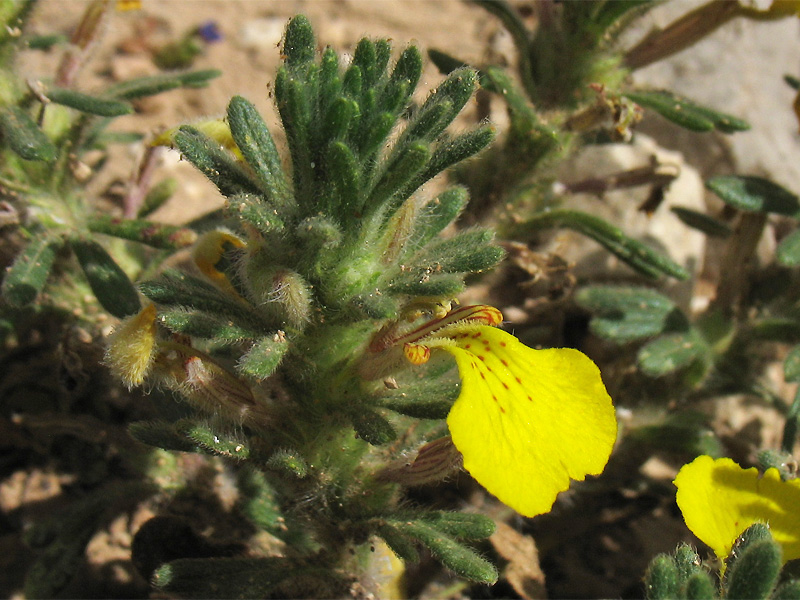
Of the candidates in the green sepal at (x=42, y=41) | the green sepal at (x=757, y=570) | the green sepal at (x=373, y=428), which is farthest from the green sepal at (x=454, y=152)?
the green sepal at (x=42, y=41)

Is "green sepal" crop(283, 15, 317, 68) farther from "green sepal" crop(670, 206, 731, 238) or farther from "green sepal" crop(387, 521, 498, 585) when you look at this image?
"green sepal" crop(670, 206, 731, 238)

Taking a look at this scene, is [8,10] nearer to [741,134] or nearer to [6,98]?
[6,98]

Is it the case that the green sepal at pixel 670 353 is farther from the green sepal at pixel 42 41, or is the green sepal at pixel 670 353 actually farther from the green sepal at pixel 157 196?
the green sepal at pixel 42 41

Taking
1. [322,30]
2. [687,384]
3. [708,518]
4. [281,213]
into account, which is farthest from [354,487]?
[322,30]

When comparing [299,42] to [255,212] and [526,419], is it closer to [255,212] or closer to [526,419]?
[255,212]

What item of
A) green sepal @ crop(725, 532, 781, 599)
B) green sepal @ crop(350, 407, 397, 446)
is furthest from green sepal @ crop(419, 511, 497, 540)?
green sepal @ crop(725, 532, 781, 599)

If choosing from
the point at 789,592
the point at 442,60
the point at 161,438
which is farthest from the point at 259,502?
the point at 442,60
